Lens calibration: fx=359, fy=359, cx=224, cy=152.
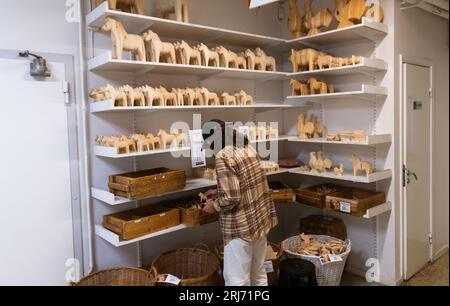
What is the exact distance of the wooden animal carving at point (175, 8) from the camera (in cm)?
267

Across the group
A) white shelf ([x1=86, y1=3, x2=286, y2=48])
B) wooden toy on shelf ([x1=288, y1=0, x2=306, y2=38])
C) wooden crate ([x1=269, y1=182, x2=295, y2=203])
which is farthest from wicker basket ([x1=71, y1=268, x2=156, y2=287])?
wooden toy on shelf ([x1=288, y1=0, x2=306, y2=38])

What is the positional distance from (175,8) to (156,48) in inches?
16.6

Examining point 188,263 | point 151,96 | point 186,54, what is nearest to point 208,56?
point 186,54

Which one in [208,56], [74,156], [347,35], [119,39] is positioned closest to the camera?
[119,39]

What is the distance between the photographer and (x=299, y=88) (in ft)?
10.8

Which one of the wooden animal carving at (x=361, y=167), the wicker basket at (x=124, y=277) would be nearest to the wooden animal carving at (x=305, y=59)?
the wooden animal carving at (x=361, y=167)

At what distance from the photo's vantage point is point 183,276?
→ 2873 mm

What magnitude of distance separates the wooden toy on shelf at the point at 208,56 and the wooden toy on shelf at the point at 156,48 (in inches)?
10.3

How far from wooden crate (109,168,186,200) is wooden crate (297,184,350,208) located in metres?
1.19

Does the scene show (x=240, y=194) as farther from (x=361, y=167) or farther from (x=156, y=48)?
(x=361, y=167)

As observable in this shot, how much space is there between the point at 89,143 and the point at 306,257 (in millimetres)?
1895

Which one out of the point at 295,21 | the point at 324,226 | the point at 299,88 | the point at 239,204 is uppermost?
the point at 295,21

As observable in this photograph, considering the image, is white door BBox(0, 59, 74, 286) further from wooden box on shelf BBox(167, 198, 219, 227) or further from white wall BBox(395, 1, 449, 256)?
white wall BBox(395, 1, 449, 256)

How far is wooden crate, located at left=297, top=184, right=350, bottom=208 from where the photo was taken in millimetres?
3109
